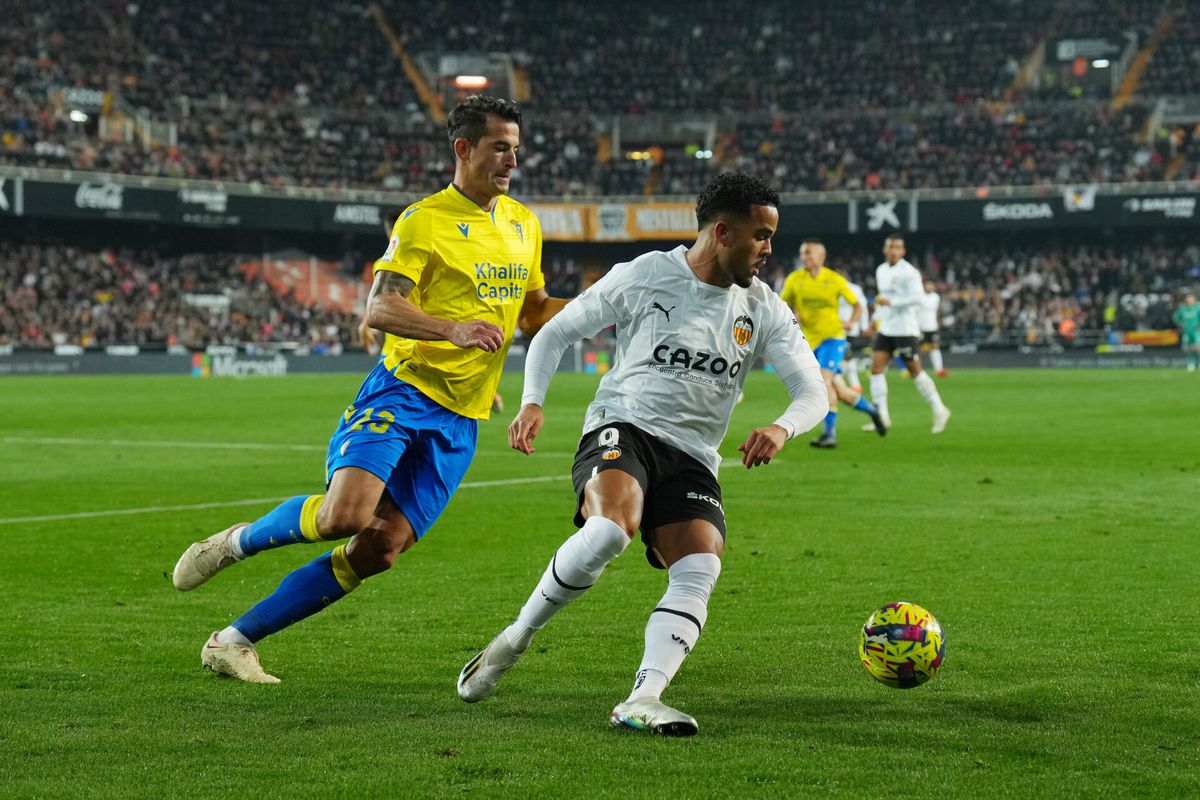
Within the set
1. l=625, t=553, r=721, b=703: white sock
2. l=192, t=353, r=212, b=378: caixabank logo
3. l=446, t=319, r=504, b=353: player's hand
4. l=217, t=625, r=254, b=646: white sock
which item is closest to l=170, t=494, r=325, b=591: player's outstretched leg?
l=217, t=625, r=254, b=646: white sock

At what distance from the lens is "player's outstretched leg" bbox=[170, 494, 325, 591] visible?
553 cm

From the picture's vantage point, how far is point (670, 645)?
15.7ft

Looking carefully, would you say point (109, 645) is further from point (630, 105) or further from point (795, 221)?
point (630, 105)

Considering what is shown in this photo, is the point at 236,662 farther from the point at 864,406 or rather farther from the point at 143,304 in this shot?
the point at 143,304

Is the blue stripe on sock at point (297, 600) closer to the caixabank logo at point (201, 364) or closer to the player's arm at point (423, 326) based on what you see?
the player's arm at point (423, 326)

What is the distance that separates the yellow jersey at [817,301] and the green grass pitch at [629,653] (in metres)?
3.67

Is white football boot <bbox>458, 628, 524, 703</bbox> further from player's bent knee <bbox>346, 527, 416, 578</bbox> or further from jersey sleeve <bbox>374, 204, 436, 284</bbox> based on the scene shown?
jersey sleeve <bbox>374, 204, 436, 284</bbox>

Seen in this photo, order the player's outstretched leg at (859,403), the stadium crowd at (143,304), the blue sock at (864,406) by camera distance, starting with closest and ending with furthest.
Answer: the player's outstretched leg at (859,403) < the blue sock at (864,406) < the stadium crowd at (143,304)

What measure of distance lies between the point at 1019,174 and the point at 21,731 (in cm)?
5031

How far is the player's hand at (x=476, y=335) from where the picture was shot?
5.30m

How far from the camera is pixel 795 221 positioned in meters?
51.9

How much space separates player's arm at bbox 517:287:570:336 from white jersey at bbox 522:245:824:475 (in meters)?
0.88

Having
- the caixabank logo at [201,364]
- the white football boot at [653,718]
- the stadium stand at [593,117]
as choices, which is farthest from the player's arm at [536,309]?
the stadium stand at [593,117]

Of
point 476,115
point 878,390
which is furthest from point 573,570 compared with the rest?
point 878,390
